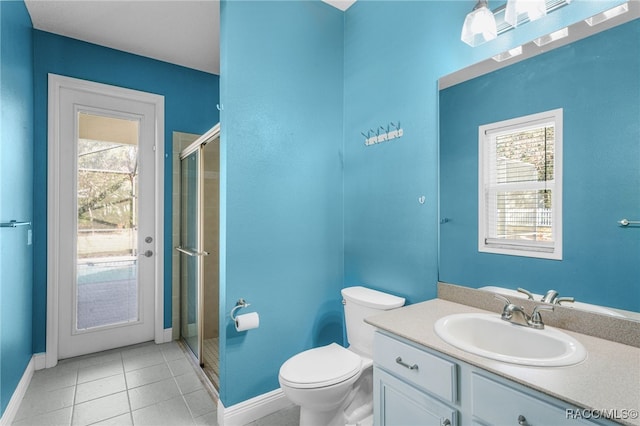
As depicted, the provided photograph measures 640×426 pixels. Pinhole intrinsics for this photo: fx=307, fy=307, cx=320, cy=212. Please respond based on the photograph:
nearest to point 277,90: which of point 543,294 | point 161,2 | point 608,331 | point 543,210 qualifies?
point 161,2

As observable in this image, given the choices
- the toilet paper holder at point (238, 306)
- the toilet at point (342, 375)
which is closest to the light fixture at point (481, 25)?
the toilet at point (342, 375)

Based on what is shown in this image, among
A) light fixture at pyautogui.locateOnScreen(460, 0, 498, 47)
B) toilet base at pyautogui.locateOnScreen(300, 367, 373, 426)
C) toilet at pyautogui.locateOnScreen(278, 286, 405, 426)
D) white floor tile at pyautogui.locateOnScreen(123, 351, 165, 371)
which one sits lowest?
white floor tile at pyautogui.locateOnScreen(123, 351, 165, 371)

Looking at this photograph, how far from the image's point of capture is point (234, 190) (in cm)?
183

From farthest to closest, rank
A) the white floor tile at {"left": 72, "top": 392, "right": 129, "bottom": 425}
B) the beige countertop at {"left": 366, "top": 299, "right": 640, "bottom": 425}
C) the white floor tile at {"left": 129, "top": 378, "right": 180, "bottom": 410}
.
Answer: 1. the white floor tile at {"left": 129, "top": 378, "right": 180, "bottom": 410}
2. the white floor tile at {"left": 72, "top": 392, "right": 129, "bottom": 425}
3. the beige countertop at {"left": 366, "top": 299, "right": 640, "bottom": 425}

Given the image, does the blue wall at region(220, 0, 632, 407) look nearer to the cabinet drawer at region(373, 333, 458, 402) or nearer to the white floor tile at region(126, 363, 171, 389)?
the cabinet drawer at region(373, 333, 458, 402)

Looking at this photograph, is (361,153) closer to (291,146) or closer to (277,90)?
(291,146)

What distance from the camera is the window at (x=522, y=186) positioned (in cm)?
123

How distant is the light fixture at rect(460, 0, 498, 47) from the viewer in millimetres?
1362

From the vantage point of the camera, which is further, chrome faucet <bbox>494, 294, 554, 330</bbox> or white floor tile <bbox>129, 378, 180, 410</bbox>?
white floor tile <bbox>129, 378, 180, 410</bbox>

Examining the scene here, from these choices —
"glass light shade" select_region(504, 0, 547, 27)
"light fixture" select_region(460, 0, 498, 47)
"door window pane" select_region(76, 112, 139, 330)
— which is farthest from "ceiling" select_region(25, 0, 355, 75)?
"glass light shade" select_region(504, 0, 547, 27)

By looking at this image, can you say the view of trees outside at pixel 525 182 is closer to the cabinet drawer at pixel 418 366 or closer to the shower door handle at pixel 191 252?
the cabinet drawer at pixel 418 366

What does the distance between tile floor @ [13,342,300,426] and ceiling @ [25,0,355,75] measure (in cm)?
276

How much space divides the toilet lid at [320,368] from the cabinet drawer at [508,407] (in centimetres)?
70

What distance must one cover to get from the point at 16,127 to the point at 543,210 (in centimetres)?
298
